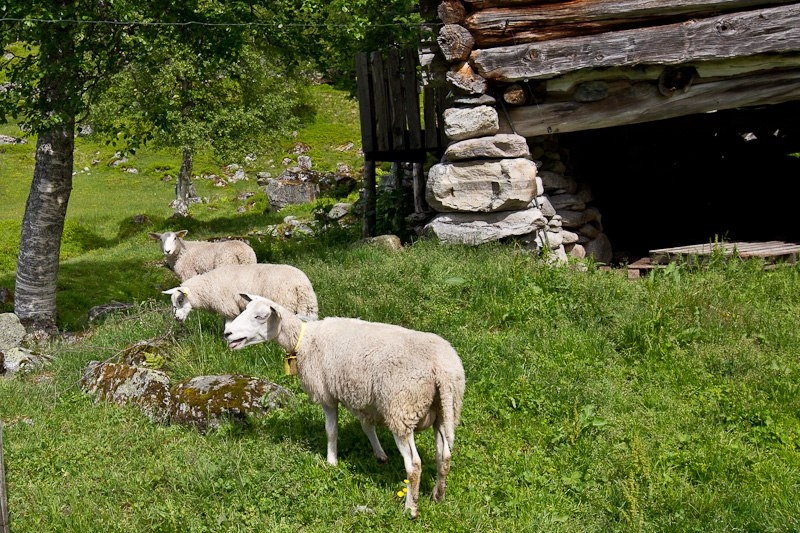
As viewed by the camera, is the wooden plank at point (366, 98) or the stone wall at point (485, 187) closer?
the stone wall at point (485, 187)

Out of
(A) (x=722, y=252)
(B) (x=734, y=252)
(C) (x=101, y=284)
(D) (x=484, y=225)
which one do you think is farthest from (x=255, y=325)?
(C) (x=101, y=284)

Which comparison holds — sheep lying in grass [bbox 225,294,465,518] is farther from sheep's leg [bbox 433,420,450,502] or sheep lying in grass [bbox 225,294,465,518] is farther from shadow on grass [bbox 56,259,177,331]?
shadow on grass [bbox 56,259,177,331]

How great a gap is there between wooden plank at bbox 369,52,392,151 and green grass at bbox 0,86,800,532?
12.6 feet

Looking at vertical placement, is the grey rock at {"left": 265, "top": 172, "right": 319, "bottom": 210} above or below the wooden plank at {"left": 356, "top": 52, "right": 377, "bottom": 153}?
below

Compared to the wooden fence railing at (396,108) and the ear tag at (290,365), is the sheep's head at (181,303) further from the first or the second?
the wooden fence railing at (396,108)

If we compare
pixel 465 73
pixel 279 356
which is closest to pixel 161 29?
pixel 465 73

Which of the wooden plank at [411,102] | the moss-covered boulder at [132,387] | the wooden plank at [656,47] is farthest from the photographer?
the wooden plank at [411,102]

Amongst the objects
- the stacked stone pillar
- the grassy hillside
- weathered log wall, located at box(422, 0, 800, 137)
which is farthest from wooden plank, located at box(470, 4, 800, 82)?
the grassy hillside

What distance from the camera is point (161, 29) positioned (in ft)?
38.9

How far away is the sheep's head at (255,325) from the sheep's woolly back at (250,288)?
1828 mm

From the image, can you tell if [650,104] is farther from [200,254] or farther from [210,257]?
[200,254]

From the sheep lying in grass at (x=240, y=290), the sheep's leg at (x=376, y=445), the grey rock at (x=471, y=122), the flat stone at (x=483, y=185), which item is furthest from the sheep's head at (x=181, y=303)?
the grey rock at (x=471, y=122)

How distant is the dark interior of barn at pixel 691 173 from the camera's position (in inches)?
535

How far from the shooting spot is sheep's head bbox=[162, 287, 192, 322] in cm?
851
